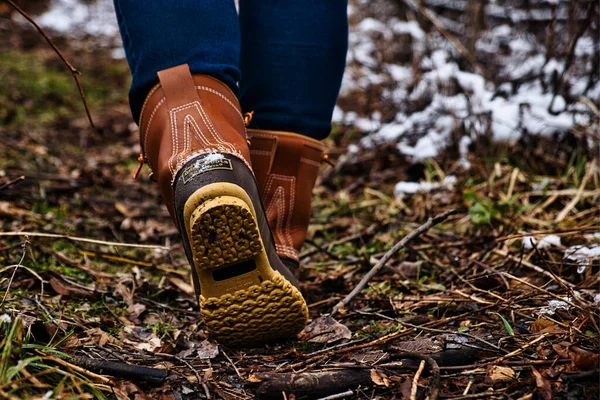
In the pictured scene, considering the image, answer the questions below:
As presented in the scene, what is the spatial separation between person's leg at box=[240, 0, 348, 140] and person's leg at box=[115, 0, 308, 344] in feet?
0.50

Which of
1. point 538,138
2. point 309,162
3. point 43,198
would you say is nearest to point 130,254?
point 43,198

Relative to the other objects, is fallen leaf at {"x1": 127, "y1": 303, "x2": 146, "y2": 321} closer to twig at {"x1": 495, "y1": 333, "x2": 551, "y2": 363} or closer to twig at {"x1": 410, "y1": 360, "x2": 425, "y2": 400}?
twig at {"x1": 410, "y1": 360, "x2": 425, "y2": 400}

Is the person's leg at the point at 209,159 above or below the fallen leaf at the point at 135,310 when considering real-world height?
above

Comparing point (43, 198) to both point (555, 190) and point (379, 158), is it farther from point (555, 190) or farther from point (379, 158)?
point (555, 190)

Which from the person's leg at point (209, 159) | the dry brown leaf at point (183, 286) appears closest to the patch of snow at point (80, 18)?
the dry brown leaf at point (183, 286)

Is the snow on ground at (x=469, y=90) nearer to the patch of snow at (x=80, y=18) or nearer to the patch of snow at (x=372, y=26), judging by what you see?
the patch of snow at (x=372, y=26)

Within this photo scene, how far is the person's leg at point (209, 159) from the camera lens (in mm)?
1034

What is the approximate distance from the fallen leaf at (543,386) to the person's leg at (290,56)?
0.75 m

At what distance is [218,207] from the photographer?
1001 mm

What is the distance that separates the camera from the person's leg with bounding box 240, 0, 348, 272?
1.34m

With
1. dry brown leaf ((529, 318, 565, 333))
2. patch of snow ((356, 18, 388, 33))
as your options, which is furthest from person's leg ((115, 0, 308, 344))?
patch of snow ((356, 18, 388, 33))

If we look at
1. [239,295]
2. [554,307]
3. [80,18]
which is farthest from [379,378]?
[80,18]

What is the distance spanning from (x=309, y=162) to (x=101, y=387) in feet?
2.37

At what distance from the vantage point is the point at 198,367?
41.8 inches
